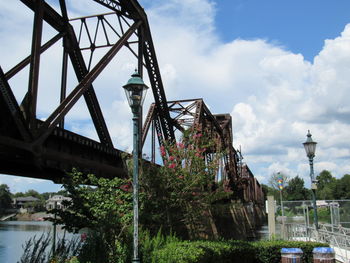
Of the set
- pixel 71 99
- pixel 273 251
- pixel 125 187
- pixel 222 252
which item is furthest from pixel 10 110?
pixel 273 251

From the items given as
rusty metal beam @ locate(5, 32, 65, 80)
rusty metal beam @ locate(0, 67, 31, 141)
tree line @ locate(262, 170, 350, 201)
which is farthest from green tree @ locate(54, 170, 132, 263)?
tree line @ locate(262, 170, 350, 201)

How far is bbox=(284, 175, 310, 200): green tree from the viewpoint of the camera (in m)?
153

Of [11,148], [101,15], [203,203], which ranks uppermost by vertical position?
[101,15]

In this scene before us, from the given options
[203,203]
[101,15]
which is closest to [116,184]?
[203,203]

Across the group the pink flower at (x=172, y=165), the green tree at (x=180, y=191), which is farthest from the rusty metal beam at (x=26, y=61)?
the pink flower at (x=172, y=165)

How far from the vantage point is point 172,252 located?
9.54 metres

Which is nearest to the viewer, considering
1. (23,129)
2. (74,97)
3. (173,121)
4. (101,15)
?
(23,129)

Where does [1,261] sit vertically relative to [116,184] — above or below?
below

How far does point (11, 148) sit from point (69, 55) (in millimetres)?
10246

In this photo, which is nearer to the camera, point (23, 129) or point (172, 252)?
point (172, 252)

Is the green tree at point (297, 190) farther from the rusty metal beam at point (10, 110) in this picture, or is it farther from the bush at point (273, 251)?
the rusty metal beam at point (10, 110)

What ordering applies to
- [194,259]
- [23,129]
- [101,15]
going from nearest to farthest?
[194,259], [23,129], [101,15]

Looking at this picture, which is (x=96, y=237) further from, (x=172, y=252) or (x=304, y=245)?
(x=304, y=245)

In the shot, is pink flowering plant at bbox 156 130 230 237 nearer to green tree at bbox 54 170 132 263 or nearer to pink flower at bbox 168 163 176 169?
pink flower at bbox 168 163 176 169
